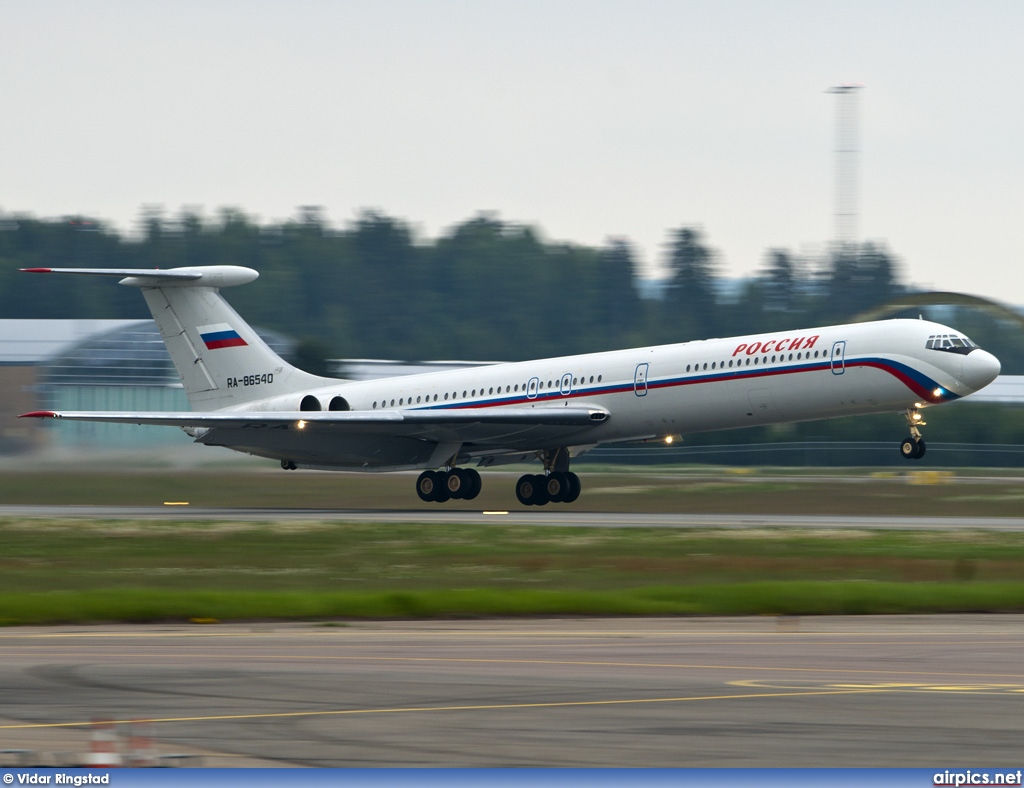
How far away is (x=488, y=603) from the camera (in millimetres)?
19375

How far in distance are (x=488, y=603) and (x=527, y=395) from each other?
2001 centimetres

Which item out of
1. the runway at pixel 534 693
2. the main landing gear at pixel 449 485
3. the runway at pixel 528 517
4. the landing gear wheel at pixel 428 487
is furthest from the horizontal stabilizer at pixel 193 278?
the runway at pixel 534 693

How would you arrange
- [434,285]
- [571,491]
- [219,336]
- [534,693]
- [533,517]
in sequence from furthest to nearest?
[434,285] → [219,336] → [571,491] → [533,517] → [534,693]

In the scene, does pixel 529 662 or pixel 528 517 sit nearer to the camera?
pixel 529 662

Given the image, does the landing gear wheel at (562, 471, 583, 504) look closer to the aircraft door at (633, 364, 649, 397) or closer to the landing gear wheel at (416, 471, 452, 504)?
the landing gear wheel at (416, 471, 452, 504)

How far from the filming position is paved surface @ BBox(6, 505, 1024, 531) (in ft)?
106

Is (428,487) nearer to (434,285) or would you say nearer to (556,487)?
(556,487)

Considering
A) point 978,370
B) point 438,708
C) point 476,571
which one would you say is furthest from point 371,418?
point 438,708

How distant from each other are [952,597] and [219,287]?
2664 centimetres

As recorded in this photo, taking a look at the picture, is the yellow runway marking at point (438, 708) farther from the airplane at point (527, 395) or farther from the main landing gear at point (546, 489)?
the main landing gear at point (546, 489)

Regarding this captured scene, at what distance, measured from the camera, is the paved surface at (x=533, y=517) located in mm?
32375

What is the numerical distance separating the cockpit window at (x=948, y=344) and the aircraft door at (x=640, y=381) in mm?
6882

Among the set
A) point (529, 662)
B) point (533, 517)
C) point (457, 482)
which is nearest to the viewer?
point (529, 662)

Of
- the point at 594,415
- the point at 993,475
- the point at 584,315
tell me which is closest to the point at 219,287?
the point at 594,415
